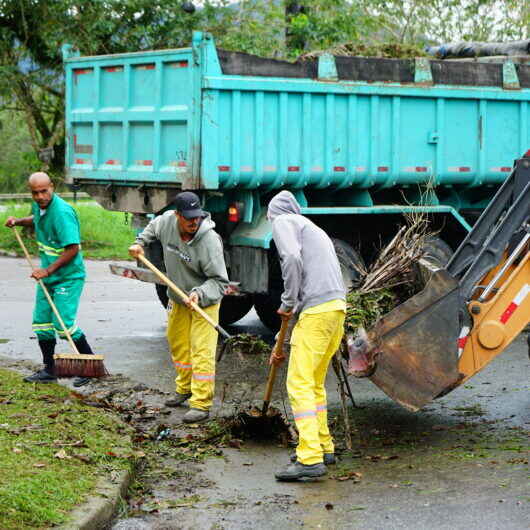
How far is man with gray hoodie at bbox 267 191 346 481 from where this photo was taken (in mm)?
5484

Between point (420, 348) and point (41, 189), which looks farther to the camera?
point (41, 189)

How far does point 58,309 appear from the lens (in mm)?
7637

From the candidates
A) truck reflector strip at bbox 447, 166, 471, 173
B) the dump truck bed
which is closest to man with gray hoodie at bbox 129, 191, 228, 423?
the dump truck bed

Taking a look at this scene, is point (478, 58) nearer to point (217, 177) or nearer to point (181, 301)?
point (217, 177)

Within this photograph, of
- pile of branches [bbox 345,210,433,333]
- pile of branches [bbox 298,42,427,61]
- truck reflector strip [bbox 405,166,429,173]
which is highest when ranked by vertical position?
Answer: pile of branches [bbox 298,42,427,61]

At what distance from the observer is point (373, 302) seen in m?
6.80

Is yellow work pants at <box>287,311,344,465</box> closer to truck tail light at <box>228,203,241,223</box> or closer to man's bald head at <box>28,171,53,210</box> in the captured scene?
man's bald head at <box>28,171,53,210</box>

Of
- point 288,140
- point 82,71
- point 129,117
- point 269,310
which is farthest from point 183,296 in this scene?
point 82,71

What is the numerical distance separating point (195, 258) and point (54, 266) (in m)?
1.27

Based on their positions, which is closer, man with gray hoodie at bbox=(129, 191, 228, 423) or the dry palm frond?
man with gray hoodie at bbox=(129, 191, 228, 423)

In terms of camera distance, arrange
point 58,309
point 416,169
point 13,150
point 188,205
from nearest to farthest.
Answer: point 188,205 < point 58,309 < point 416,169 < point 13,150

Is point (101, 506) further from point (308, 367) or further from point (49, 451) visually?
point (308, 367)

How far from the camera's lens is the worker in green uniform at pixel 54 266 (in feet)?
24.6

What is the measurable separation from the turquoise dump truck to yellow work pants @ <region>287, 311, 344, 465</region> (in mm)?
3095
